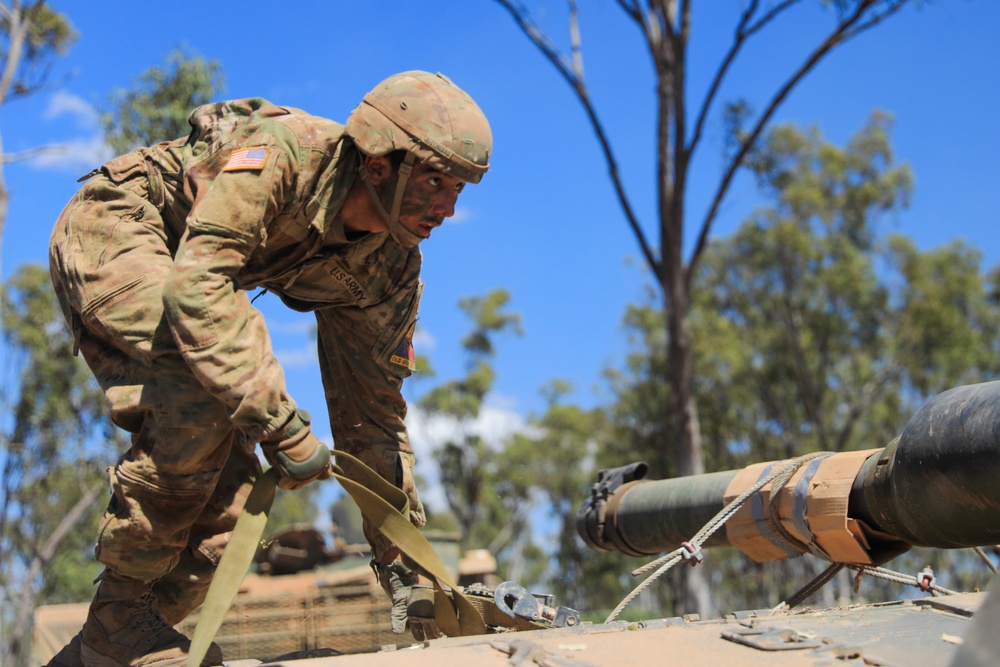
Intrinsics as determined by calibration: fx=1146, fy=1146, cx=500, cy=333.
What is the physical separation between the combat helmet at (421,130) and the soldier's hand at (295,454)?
886mm

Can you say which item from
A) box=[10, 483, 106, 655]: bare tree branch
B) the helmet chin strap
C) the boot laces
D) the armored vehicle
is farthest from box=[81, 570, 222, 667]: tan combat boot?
box=[10, 483, 106, 655]: bare tree branch

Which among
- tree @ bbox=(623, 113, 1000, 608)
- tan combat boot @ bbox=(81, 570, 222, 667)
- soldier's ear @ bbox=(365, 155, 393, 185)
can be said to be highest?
tree @ bbox=(623, 113, 1000, 608)

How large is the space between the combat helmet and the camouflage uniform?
13cm

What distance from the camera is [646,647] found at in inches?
103

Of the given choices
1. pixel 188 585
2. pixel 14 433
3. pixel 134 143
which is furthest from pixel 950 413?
pixel 14 433

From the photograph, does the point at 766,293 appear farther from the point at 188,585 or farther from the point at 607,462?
the point at 188,585

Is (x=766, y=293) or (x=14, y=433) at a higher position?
(x=766, y=293)

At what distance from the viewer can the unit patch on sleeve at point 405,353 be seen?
426 centimetres

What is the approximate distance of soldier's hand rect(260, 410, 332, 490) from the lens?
309 centimetres

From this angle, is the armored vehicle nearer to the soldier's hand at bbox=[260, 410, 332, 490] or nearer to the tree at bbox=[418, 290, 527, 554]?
the soldier's hand at bbox=[260, 410, 332, 490]

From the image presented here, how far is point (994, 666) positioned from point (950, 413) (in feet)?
5.33

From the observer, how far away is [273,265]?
384 cm

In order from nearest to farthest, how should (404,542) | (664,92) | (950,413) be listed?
1. (950,413)
2. (404,542)
3. (664,92)

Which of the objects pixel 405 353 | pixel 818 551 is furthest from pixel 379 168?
pixel 818 551
